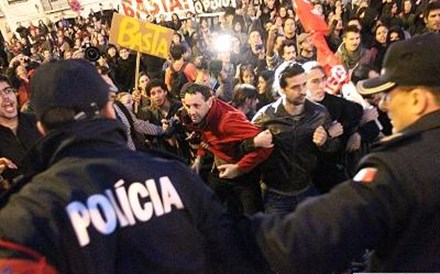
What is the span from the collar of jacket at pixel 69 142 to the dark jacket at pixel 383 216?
0.60 metres

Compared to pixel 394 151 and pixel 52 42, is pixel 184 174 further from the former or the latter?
pixel 52 42

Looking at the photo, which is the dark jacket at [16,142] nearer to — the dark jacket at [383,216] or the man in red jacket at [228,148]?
the man in red jacket at [228,148]

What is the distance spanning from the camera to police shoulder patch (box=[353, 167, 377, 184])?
1538 mm

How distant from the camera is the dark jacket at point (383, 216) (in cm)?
148

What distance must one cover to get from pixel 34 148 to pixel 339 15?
26.4ft

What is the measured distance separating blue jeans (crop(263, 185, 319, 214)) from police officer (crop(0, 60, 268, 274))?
2022 mm

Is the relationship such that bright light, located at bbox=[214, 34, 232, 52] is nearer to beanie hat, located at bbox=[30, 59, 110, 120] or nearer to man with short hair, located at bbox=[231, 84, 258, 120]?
man with short hair, located at bbox=[231, 84, 258, 120]

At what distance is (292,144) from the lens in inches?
148

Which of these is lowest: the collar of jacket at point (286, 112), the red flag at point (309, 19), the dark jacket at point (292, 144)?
the dark jacket at point (292, 144)

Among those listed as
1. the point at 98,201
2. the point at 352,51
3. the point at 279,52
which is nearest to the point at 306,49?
the point at 352,51

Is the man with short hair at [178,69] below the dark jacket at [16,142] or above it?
below

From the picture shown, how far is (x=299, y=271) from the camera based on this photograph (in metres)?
1.63

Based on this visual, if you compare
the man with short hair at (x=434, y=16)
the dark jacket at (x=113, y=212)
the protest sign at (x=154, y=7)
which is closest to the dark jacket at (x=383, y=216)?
the dark jacket at (x=113, y=212)

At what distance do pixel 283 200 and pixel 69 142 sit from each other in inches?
95.2
